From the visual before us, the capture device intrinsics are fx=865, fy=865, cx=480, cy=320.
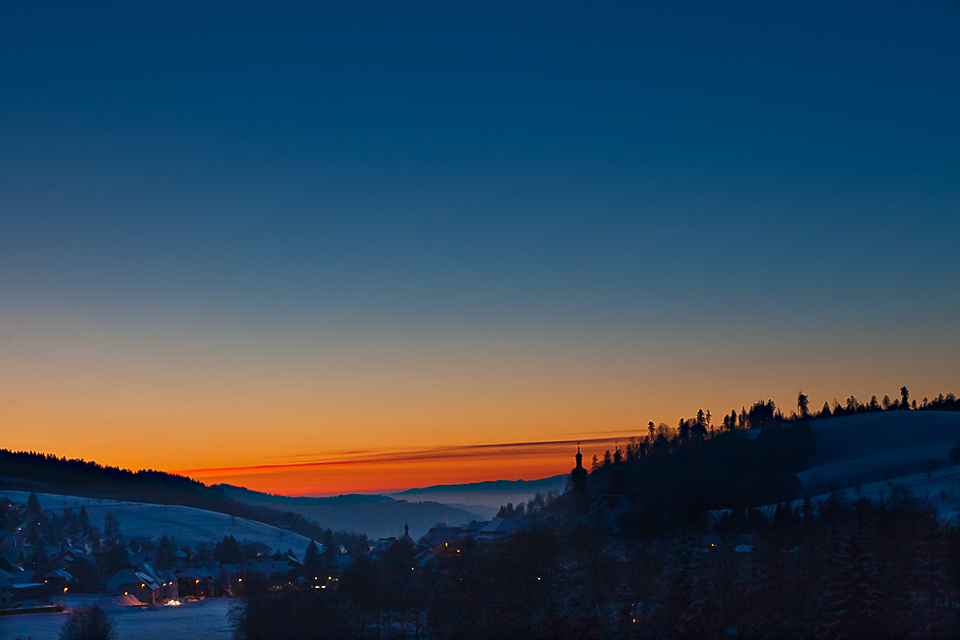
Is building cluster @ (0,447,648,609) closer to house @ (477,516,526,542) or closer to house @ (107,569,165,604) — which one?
house @ (477,516,526,542)

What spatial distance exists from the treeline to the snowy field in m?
7.42

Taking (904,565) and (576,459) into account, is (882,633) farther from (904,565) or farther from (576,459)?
(576,459)

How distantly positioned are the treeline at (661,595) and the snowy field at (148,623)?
24.4ft

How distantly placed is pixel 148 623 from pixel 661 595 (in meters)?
57.8

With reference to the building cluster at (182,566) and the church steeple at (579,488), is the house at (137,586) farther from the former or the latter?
the church steeple at (579,488)

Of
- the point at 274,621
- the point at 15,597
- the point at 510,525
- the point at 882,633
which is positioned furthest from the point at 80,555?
the point at 882,633

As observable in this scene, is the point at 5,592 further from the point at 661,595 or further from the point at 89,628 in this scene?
the point at 661,595

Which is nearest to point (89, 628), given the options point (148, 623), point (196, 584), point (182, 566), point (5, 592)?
point (148, 623)

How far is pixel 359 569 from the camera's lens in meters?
87.6

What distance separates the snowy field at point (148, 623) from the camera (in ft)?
257

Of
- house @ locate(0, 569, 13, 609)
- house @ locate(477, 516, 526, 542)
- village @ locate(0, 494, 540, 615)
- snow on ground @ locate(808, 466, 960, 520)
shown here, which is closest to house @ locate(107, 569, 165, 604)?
village @ locate(0, 494, 540, 615)

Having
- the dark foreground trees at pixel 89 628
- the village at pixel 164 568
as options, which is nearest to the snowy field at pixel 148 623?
the dark foreground trees at pixel 89 628

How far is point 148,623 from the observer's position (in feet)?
304

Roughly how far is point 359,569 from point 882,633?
168 feet
